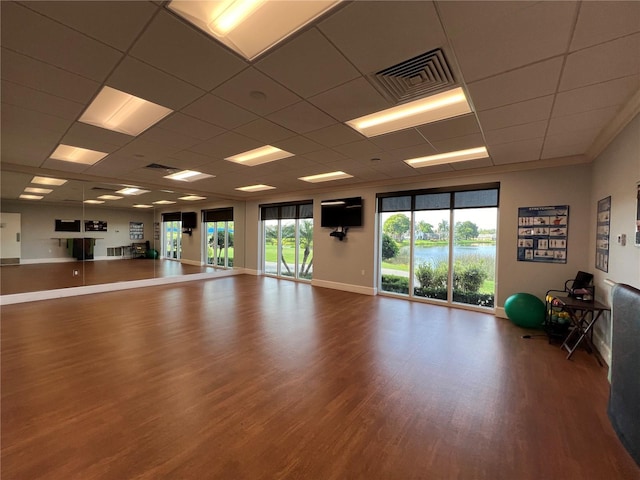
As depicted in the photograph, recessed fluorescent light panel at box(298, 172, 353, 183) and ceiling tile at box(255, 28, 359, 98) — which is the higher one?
recessed fluorescent light panel at box(298, 172, 353, 183)

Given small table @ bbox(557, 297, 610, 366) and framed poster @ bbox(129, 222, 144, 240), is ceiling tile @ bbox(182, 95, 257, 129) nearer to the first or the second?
small table @ bbox(557, 297, 610, 366)

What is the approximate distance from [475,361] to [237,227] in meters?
8.52

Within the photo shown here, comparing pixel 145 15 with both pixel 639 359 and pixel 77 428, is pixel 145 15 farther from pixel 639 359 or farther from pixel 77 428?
pixel 639 359

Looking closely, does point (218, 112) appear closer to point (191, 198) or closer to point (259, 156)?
point (259, 156)

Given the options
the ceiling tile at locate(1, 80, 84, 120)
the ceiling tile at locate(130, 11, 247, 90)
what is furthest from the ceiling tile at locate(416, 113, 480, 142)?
the ceiling tile at locate(1, 80, 84, 120)

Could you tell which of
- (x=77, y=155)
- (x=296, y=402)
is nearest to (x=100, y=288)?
(x=77, y=155)

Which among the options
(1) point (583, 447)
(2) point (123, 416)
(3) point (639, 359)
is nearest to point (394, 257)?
(1) point (583, 447)

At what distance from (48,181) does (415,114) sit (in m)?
7.59

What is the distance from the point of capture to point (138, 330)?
158 inches

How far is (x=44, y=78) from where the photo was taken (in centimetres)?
221

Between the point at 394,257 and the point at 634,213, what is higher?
the point at 634,213

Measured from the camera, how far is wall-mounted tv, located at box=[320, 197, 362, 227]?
268 inches

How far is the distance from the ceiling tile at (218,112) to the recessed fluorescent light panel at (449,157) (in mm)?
2931

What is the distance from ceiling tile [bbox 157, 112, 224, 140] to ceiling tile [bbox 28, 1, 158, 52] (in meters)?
1.16
